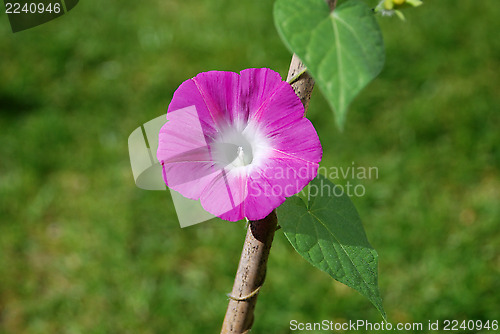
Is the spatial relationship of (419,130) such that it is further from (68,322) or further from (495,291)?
(68,322)

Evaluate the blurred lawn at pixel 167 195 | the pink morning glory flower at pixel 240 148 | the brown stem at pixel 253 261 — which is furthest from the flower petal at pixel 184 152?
the blurred lawn at pixel 167 195

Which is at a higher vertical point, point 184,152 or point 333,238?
point 184,152

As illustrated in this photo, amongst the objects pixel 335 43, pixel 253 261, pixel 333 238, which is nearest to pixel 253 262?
pixel 253 261

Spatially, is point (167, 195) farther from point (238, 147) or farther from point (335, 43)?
point (335, 43)

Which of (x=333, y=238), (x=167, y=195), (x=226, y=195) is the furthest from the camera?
(x=167, y=195)

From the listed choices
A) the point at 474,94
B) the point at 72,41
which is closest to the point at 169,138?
the point at 474,94

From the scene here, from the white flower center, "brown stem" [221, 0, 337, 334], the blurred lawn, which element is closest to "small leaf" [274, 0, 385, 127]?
"brown stem" [221, 0, 337, 334]

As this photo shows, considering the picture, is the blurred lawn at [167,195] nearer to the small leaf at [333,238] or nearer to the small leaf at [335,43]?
the small leaf at [333,238]
